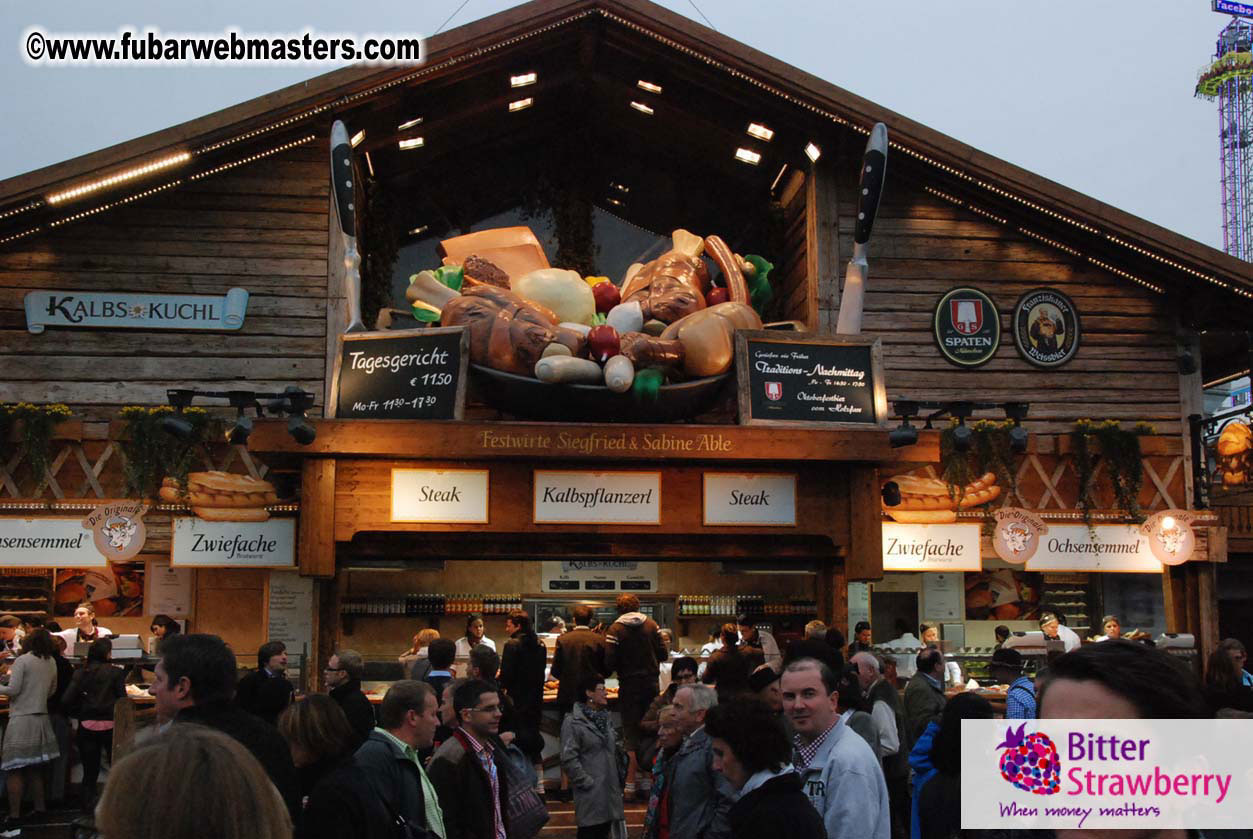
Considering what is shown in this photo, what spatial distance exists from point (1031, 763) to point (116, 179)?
40.8 ft

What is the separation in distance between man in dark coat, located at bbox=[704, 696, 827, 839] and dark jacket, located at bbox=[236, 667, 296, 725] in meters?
3.28

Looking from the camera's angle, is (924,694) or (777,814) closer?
(777,814)

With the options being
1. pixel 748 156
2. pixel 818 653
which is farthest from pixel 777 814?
pixel 748 156

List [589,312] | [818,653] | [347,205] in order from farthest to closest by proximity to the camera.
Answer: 1. [347,205]
2. [589,312]
3. [818,653]

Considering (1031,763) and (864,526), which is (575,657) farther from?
(1031,763)

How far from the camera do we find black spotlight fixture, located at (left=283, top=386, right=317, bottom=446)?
35.7 feet

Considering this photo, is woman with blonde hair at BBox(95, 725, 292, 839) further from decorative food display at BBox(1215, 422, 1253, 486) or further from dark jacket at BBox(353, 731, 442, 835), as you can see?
decorative food display at BBox(1215, 422, 1253, 486)

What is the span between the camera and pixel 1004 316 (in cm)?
1473

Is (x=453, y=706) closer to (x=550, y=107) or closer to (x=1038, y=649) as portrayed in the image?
(x=1038, y=649)

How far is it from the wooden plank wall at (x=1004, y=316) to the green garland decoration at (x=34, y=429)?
8761 mm

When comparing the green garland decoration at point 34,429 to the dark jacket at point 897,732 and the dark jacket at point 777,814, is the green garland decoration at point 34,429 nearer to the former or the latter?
the dark jacket at point 897,732

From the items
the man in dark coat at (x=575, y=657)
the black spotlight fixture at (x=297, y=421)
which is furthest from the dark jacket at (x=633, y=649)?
the black spotlight fixture at (x=297, y=421)

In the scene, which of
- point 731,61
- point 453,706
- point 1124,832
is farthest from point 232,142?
point 1124,832

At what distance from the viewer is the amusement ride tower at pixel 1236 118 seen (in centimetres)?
8675
